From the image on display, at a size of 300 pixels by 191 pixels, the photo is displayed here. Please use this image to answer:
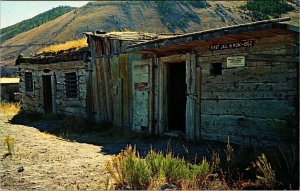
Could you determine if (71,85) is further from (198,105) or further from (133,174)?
(133,174)

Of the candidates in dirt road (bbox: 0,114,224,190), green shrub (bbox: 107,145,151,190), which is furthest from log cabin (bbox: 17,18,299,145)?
green shrub (bbox: 107,145,151,190)

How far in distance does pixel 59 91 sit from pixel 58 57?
1.46 m

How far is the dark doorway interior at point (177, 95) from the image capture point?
1201cm

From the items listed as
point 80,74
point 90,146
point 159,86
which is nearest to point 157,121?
point 159,86

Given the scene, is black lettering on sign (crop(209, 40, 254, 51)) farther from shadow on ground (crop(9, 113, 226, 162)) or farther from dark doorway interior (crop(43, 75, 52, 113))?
dark doorway interior (crop(43, 75, 52, 113))

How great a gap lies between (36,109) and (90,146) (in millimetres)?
8401

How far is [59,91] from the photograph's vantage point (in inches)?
651

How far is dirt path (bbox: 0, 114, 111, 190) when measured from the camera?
21.9 ft

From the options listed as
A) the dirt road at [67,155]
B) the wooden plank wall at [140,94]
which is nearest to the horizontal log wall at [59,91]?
the dirt road at [67,155]

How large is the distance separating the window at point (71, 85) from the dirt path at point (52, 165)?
430 cm

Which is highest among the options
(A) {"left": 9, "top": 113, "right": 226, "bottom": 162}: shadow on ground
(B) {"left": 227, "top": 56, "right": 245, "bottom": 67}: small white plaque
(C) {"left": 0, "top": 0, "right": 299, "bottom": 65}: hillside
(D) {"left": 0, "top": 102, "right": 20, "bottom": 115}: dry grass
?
(C) {"left": 0, "top": 0, "right": 299, "bottom": 65}: hillside

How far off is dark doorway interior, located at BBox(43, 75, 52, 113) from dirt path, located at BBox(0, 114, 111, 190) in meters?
5.90

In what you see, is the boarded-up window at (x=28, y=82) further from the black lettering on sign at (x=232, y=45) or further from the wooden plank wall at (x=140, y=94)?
the black lettering on sign at (x=232, y=45)

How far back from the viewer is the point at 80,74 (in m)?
15.3
